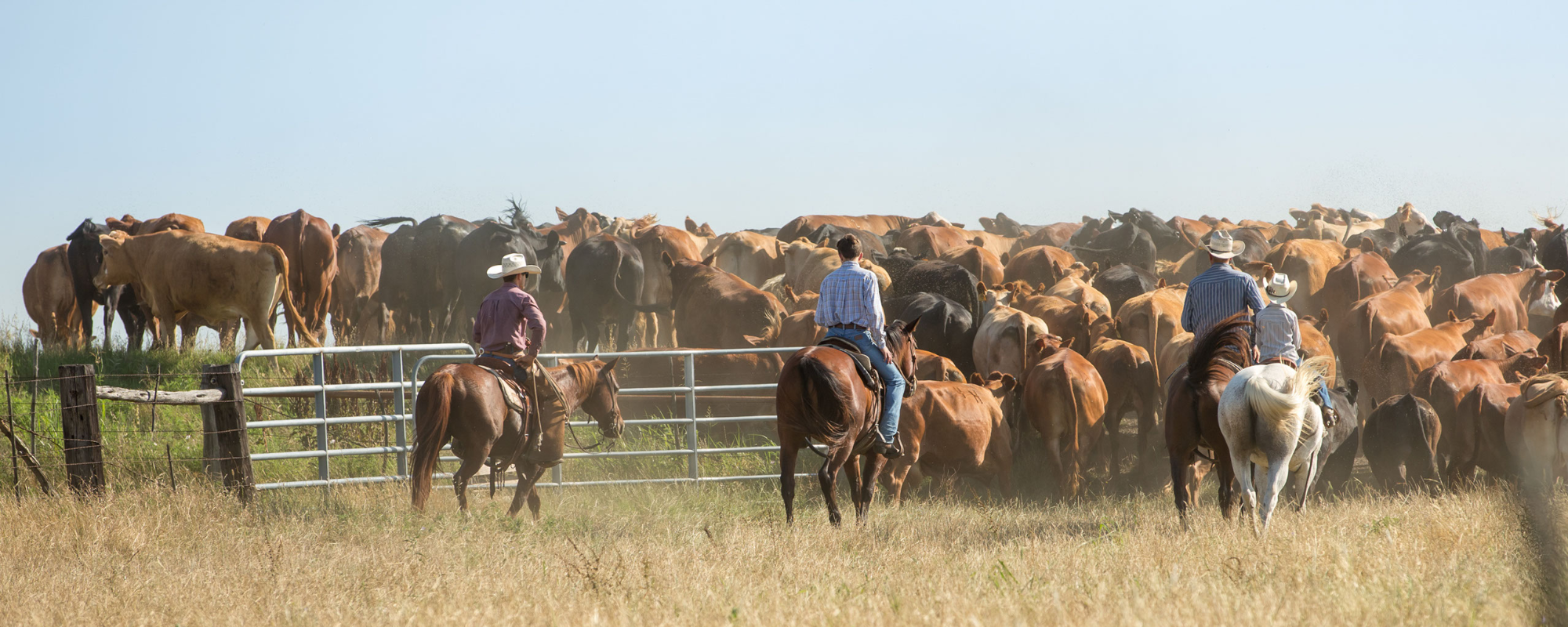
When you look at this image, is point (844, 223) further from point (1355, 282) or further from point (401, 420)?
point (401, 420)

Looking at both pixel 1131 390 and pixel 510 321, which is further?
pixel 1131 390

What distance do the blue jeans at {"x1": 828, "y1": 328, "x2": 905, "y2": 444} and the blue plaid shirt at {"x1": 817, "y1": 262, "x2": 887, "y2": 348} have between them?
0.17 ft

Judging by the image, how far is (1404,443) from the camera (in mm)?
9719

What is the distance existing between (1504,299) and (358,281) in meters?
15.0

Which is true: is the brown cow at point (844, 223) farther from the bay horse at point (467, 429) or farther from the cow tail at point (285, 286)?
the bay horse at point (467, 429)

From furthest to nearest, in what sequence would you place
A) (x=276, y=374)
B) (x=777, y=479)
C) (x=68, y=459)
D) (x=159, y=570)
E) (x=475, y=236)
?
(x=475, y=236) → (x=276, y=374) → (x=777, y=479) → (x=68, y=459) → (x=159, y=570)

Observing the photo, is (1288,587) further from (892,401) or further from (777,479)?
(777,479)

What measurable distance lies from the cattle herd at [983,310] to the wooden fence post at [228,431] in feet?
14.5

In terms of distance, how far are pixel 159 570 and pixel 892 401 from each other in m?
4.27

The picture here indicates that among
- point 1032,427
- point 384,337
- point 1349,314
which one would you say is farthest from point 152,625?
point 384,337

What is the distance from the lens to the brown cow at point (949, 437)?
32.3 feet

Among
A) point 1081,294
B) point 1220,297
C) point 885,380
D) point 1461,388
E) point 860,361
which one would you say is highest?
point 1220,297

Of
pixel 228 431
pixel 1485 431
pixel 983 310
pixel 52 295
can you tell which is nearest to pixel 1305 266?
pixel 983 310

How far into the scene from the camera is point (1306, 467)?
775cm
